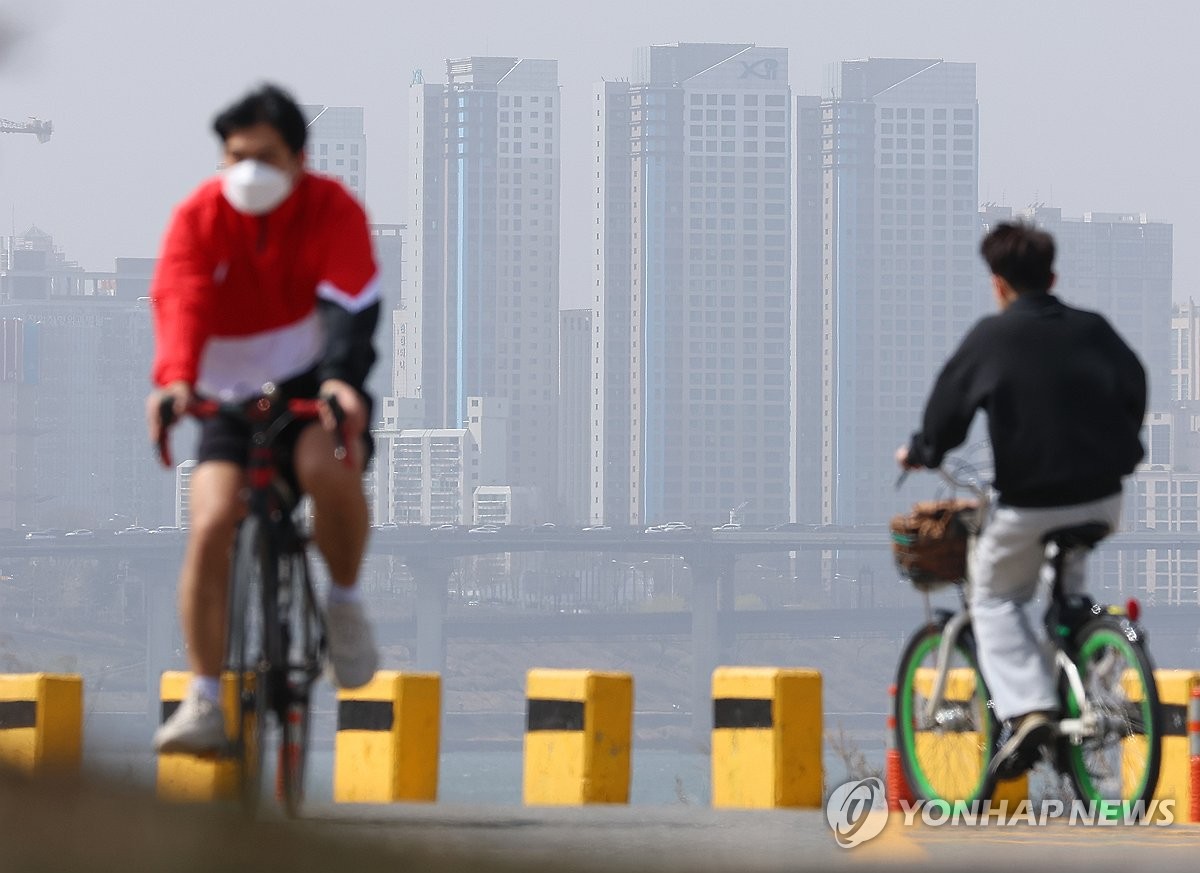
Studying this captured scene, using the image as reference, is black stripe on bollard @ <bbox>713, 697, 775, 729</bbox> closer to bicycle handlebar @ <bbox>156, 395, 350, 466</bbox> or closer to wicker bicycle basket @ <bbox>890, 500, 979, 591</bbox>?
wicker bicycle basket @ <bbox>890, 500, 979, 591</bbox>

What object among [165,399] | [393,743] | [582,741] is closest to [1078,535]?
[165,399]

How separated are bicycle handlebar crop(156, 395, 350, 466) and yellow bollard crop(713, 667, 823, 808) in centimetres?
297

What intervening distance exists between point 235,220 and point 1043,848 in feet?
5.92

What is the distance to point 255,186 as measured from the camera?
4043mm

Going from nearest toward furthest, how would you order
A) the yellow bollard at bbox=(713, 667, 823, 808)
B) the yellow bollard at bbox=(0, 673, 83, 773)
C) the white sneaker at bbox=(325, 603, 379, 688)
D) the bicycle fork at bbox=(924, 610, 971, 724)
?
the white sneaker at bbox=(325, 603, 379, 688), the bicycle fork at bbox=(924, 610, 971, 724), the yellow bollard at bbox=(713, 667, 823, 808), the yellow bollard at bbox=(0, 673, 83, 773)

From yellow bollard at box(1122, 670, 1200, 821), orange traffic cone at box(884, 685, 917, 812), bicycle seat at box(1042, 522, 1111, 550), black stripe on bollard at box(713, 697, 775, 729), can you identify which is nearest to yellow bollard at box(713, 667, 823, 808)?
black stripe on bollard at box(713, 697, 775, 729)

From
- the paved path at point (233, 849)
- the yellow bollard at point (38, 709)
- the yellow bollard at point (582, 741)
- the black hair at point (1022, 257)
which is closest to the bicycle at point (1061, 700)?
the black hair at point (1022, 257)

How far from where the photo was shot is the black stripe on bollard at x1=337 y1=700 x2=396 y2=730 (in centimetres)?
705

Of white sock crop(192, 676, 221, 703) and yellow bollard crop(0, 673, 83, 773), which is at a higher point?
white sock crop(192, 676, 221, 703)

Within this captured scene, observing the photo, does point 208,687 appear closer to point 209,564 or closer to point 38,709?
point 209,564

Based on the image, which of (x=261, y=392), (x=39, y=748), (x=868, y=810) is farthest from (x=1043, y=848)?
(x=39, y=748)

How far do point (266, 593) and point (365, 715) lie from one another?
126 inches

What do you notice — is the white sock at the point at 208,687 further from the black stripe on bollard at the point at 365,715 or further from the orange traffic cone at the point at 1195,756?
the black stripe on bollard at the point at 365,715

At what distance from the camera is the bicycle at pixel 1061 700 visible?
4.71 metres
